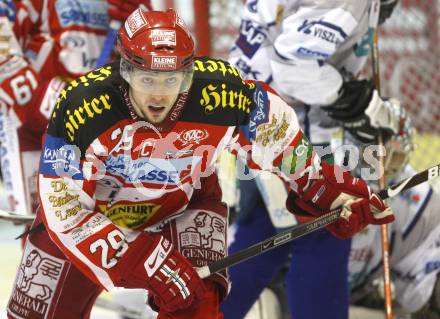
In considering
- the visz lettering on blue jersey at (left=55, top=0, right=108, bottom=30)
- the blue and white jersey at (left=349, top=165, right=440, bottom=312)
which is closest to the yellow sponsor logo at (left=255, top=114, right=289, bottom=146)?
the blue and white jersey at (left=349, top=165, right=440, bottom=312)

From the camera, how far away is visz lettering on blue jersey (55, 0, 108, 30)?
2.97m

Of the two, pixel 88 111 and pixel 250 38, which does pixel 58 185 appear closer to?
pixel 88 111

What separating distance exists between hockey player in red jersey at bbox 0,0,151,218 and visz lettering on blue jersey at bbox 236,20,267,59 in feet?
1.36

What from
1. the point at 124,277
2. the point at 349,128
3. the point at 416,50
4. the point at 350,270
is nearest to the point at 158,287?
the point at 124,277

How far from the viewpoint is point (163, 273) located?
204 cm

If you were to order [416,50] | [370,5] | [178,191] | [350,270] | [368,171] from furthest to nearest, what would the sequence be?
[416,50] → [350,270] → [368,171] → [370,5] → [178,191]

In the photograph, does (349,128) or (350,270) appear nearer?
(349,128)

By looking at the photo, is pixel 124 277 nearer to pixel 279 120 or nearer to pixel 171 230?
pixel 171 230

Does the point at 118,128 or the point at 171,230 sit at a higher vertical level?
the point at 118,128

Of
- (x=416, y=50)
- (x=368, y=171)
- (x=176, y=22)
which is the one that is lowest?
(x=416, y=50)

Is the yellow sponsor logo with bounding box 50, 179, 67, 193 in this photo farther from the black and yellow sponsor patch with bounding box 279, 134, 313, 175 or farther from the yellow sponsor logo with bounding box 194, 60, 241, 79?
the black and yellow sponsor patch with bounding box 279, 134, 313, 175

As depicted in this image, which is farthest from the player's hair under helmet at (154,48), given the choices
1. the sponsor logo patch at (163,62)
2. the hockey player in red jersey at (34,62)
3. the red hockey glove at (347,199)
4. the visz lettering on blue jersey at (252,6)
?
the hockey player in red jersey at (34,62)

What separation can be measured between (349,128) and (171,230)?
683 millimetres

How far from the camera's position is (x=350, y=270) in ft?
10.1
